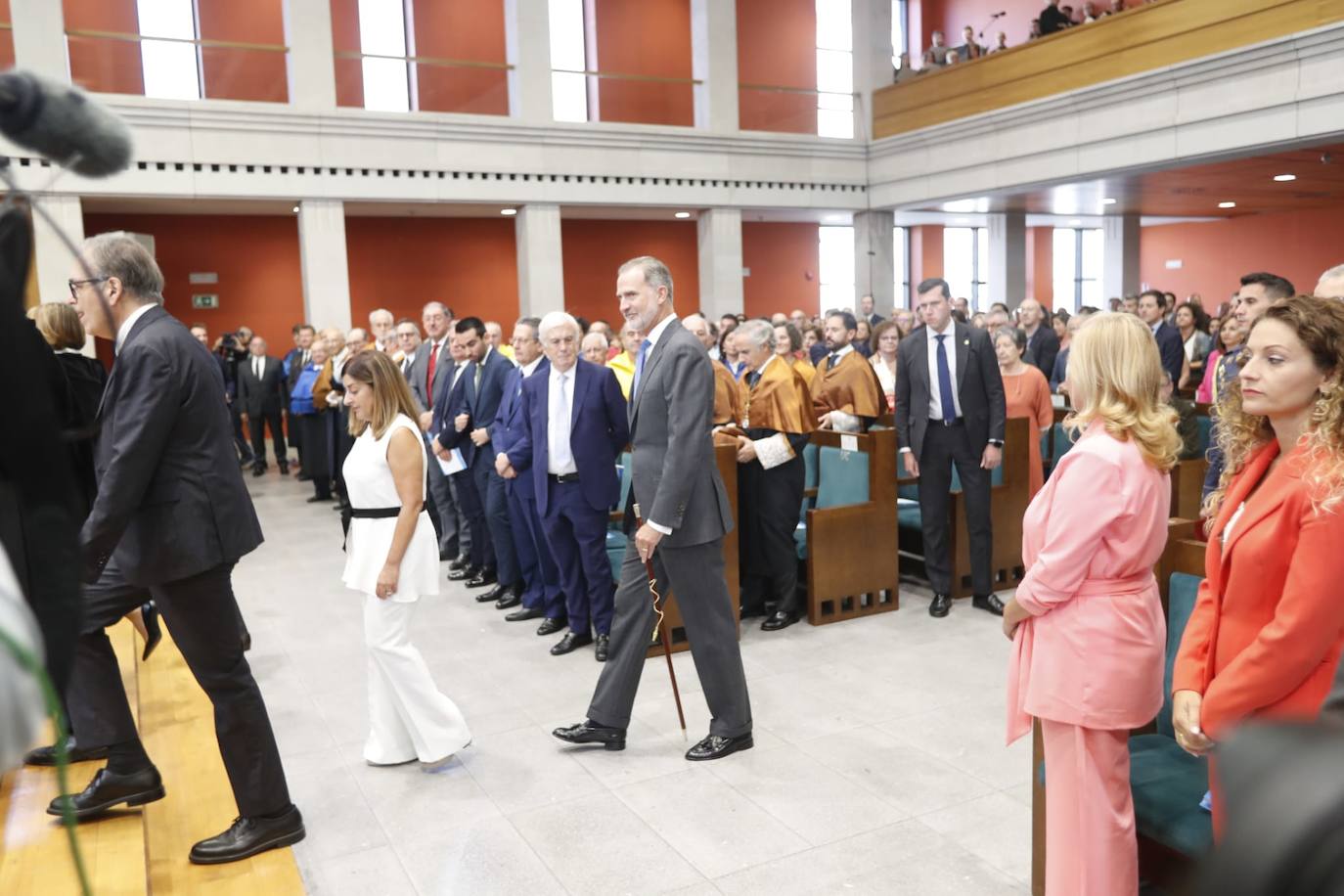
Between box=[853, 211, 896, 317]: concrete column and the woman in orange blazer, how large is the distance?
14230mm

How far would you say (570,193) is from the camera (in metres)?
14.3

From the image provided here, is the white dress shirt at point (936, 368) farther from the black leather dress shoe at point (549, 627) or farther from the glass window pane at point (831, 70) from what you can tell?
the glass window pane at point (831, 70)

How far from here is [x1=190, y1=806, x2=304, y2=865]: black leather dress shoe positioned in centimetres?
307

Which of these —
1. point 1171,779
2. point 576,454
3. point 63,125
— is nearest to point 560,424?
point 576,454

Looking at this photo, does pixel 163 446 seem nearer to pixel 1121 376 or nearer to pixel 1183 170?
pixel 1121 376

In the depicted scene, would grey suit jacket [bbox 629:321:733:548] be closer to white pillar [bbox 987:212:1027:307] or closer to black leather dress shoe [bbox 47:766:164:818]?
black leather dress shoe [bbox 47:766:164:818]

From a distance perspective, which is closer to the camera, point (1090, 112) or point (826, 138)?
point (1090, 112)

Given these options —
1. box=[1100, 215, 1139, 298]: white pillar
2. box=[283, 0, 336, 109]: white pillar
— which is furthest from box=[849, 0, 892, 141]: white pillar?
box=[283, 0, 336, 109]: white pillar

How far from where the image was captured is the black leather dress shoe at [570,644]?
16.8 ft

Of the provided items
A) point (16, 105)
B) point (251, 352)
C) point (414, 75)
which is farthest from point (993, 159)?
point (16, 105)

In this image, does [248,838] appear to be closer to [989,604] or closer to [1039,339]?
[989,604]

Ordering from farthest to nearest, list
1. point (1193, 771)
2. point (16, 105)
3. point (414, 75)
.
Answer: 1. point (414, 75)
2. point (1193, 771)
3. point (16, 105)

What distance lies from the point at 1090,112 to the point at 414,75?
838 cm

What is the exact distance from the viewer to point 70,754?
3.47 m
